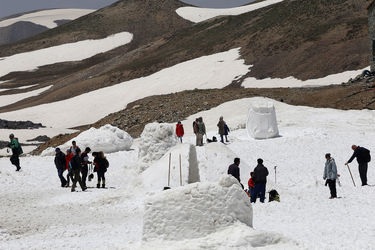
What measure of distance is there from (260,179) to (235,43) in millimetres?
62614

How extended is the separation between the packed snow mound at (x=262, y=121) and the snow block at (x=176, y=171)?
513 inches

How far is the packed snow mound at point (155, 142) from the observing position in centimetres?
2295

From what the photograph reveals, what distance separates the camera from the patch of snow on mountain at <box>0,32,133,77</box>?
4685 inches

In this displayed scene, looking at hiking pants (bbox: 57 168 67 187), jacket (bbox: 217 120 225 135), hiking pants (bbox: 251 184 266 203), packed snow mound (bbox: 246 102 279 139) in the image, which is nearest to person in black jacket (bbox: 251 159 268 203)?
hiking pants (bbox: 251 184 266 203)

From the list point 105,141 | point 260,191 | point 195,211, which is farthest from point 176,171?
point 105,141

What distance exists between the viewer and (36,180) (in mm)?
24828

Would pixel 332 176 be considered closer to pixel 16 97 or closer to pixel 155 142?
pixel 155 142

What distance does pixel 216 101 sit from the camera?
46375 millimetres

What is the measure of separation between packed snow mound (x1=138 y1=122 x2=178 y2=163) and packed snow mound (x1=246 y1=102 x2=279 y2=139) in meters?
9.85

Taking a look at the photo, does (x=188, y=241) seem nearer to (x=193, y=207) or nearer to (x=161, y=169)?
(x=193, y=207)

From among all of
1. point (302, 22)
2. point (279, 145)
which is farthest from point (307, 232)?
point (302, 22)

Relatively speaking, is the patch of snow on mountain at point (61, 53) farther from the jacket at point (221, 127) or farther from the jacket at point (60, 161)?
the jacket at point (60, 161)

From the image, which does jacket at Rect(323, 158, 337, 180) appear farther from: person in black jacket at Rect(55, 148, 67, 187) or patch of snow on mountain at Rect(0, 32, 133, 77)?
patch of snow on mountain at Rect(0, 32, 133, 77)

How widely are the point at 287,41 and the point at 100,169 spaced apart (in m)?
50.1
